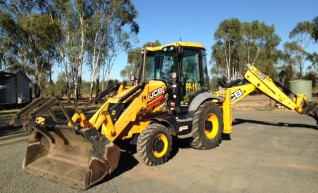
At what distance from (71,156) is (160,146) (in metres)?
1.87

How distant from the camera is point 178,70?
821 centimetres

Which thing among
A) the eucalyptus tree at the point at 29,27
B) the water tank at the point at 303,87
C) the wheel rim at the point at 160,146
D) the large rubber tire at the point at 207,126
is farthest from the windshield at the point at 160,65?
the eucalyptus tree at the point at 29,27

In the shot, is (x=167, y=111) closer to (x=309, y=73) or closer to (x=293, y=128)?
(x=293, y=128)

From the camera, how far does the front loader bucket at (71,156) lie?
575 centimetres

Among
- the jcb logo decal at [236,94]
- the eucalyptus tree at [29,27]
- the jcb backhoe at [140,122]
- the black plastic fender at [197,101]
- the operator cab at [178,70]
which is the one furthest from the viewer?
the eucalyptus tree at [29,27]

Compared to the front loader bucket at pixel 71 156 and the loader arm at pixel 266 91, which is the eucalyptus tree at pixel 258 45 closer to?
the loader arm at pixel 266 91

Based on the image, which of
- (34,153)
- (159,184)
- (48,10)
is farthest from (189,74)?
(48,10)

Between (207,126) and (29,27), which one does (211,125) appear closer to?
(207,126)

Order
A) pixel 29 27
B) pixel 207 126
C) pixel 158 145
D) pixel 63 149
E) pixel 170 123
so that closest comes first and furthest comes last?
pixel 63 149, pixel 158 145, pixel 170 123, pixel 207 126, pixel 29 27

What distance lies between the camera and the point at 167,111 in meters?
8.03

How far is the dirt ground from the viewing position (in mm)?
5711

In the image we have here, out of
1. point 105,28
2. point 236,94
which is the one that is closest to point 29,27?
point 105,28

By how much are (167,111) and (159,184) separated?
245 cm

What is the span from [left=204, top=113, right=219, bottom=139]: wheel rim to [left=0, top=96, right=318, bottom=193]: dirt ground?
455 mm
